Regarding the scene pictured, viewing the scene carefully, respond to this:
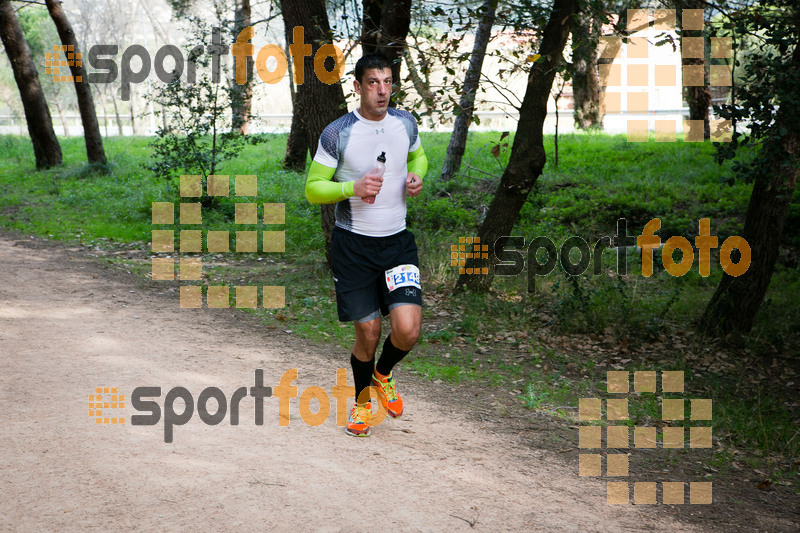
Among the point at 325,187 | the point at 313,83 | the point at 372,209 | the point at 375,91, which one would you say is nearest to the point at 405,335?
the point at 372,209

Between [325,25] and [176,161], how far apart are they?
18.5 feet

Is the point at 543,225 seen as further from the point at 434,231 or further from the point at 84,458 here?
the point at 84,458

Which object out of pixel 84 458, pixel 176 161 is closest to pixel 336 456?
pixel 84 458

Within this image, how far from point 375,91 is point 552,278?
5683mm

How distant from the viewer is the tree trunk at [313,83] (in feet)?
30.3

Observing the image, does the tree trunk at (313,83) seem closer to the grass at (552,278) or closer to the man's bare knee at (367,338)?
the grass at (552,278)

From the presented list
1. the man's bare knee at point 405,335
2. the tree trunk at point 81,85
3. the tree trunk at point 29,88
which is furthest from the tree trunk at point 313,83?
the tree trunk at point 29,88

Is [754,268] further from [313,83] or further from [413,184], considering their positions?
[313,83]

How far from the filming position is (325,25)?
9.38 meters

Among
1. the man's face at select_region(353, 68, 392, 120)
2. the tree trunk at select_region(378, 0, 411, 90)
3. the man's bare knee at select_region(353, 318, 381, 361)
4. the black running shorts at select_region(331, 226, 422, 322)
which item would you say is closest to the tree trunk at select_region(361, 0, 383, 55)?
the tree trunk at select_region(378, 0, 411, 90)

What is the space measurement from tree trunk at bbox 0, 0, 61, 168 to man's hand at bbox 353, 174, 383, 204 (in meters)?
18.2

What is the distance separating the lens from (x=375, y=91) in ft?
15.1

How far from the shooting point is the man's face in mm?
4586

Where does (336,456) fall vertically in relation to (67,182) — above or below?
below
